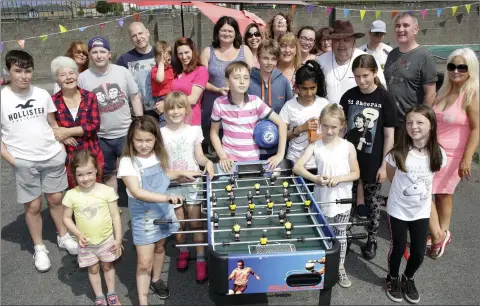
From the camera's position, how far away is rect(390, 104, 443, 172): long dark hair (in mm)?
3000

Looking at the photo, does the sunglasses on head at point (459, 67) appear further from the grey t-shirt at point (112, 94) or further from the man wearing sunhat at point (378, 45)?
the grey t-shirt at point (112, 94)

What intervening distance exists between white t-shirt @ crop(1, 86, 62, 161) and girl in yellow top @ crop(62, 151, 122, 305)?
0.74 meters

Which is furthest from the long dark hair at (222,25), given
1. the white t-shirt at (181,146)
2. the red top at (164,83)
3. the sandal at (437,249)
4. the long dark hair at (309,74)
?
the sandal at (437,249)

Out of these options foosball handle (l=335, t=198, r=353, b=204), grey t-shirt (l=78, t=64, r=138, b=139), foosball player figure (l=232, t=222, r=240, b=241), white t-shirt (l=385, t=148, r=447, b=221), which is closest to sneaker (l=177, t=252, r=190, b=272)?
foosball player figure (l=232, t=222, r=240, b=241)

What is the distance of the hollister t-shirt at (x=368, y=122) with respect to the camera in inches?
136

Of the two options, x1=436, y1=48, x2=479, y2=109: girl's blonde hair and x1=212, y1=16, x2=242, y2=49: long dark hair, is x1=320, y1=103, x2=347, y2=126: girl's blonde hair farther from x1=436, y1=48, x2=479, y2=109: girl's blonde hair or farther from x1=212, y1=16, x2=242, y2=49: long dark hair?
x1=212, y1=16, x2=242, y2=49: long dark hair

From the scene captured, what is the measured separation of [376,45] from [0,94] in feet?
14.3

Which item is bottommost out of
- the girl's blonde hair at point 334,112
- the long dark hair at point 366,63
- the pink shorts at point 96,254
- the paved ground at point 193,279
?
the paved ground at point 193,279

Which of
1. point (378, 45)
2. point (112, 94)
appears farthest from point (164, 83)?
point (378, 45)

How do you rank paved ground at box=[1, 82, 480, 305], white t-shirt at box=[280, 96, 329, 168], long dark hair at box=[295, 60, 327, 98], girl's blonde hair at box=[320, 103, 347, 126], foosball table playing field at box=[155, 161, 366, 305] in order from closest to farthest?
1. foosball table playing field at box=[155, 161, 366, 305]
2. girl's blonde hair at box=[320, 103, 347, 126]
3. paved ground at box=[1, 82, 480, 305]
4. long dark hair at box=[295, 60, 327, 98]
5. white t-shirt at box=[280, 96, 329, 168]

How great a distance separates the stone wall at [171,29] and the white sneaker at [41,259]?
975 centimetres

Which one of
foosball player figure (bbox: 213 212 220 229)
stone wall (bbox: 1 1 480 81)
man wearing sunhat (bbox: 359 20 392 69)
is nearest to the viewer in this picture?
foosball player figure (bbox: 213 212 220 229)

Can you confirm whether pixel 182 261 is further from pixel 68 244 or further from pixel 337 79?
pixel 337 79

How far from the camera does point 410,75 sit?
3.93 m
